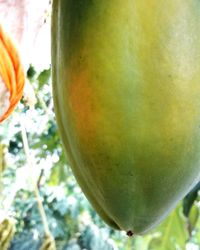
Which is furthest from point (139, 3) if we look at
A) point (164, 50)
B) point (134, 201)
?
point (134, 201)

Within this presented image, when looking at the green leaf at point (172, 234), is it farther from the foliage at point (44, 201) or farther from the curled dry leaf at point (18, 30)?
the foliage at point (44, 201)

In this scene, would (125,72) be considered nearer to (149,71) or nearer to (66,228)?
(149,71)

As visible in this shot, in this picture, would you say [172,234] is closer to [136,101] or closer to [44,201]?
[136,101]

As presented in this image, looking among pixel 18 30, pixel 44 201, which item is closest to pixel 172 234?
pixel 18 30

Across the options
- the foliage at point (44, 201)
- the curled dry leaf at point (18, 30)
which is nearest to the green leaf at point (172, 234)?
the curled dry leaf at point (18, 30)

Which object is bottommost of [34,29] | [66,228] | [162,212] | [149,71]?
[66,228]

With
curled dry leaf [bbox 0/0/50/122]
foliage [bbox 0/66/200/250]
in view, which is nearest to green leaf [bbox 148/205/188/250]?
curled dry leaf [bbox 0/0/50/122]

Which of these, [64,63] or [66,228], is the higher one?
[64,63]
